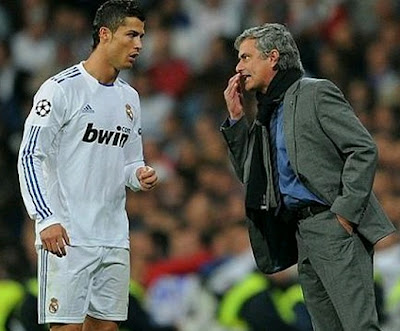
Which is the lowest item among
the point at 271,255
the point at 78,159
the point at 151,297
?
the point at 151,297

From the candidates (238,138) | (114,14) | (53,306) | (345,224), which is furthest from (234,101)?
(53,306)

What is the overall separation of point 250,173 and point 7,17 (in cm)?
746

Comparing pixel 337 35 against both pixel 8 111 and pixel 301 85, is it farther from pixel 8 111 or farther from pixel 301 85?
pixel 301 85

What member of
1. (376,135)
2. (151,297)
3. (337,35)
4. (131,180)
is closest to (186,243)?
(151,297)

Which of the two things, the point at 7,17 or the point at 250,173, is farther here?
the point at 7,17

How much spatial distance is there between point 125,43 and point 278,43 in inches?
29.2

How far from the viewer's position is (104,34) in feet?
23.0

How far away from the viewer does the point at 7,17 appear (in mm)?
14016

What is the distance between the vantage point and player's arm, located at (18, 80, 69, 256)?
21.6 feet

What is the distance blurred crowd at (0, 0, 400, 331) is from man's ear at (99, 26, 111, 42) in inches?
123

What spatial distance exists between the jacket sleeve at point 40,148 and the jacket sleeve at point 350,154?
1.25m

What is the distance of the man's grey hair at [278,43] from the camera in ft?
22.9

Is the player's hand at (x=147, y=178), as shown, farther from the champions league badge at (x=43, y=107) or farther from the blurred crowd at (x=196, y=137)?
the blurred crowd at (x=196, y=137)

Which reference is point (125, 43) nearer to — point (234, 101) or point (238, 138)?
point (234, 101)
